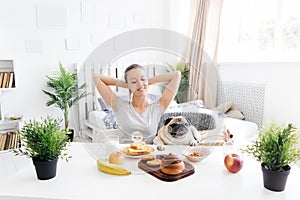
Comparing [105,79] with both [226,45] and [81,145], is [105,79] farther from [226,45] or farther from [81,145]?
[226,45]

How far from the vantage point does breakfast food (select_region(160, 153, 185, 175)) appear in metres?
0.87

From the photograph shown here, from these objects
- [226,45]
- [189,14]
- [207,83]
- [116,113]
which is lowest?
[116,113]

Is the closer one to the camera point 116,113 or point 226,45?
point 116,113

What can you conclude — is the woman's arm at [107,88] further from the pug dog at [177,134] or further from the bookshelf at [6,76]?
the bookshelf at [6,76]

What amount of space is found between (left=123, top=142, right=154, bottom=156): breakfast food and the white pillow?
0.57 feet

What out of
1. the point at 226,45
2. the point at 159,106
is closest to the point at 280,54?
the point at 226,45

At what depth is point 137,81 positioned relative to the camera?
39.6 inches

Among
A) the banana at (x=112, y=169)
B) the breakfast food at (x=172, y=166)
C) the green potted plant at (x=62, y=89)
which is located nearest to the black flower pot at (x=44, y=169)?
the banana at (x=112, y=169)

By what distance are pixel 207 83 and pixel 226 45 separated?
7.05 ft

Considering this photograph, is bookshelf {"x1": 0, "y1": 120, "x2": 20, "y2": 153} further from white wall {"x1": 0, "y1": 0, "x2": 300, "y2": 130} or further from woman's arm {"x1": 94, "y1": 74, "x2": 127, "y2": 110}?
woman's arm {"x1": 94, "y1": 74, "x2": 127, "y2": 110}

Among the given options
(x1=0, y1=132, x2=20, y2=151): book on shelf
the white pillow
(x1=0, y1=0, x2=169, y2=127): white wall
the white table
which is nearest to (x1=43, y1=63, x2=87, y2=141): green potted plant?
(x1=0, y1=0, x2=169, y2=127): white wall

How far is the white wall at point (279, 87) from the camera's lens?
213 centimetres

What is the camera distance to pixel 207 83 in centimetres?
108

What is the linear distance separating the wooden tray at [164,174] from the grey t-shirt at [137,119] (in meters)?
0.17
